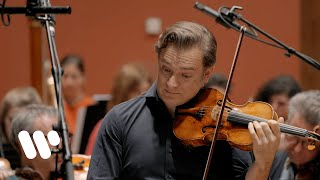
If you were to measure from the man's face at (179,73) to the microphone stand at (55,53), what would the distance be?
0.36m

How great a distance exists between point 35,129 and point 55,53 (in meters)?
1.03

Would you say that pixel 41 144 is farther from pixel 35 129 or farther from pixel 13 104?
pixel 13 104

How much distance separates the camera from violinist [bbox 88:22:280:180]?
87.2 inches

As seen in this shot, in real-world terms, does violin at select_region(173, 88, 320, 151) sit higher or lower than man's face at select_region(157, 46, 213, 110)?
lower

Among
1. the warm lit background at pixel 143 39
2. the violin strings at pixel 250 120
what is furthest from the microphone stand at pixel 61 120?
the warm lit background at pixel 143 39

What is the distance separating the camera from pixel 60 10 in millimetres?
2088

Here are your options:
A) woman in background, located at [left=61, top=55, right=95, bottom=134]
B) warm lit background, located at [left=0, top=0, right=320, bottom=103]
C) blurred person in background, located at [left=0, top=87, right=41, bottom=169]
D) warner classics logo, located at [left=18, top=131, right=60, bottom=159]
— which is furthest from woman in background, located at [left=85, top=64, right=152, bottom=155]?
warner classics logo, located at [left=18, top=131, right=60, bottom=159]

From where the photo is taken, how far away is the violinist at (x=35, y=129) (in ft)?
9.18

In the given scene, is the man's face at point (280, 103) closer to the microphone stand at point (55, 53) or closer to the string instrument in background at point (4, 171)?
the string instrument in background at point (4, 171)

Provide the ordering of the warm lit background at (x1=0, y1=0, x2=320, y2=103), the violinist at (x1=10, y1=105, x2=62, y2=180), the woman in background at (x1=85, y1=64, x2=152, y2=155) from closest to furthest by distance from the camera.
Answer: the violinist at (x1=10, y1=105, x2=62, y2=180) < the woman in background at (x1=85, y1=64, x2=152, y2=155) < the warm lit background at (x1=0, y1=0, x2=320, y2=103)

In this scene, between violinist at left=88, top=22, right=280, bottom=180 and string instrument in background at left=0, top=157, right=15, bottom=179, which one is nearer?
violinist at left=88, top=22, right=280, bottom=180

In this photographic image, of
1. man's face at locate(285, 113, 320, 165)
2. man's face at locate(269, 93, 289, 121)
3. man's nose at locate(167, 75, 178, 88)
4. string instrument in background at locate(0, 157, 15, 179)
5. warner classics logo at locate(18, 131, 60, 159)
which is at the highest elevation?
man's nose at locate(167, 75, 178, 88)

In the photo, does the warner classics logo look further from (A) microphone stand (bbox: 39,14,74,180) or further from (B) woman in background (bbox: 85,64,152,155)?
(B) woman in background (bbox: 85,64,152,155)

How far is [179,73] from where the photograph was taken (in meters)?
2.22
